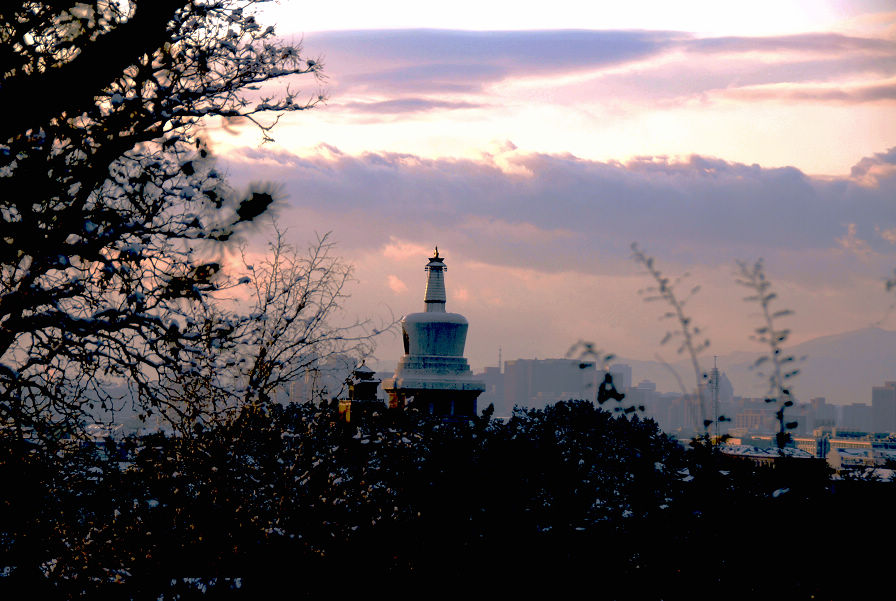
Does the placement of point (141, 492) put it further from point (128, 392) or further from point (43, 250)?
point (43, 250)

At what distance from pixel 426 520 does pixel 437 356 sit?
37556 mm

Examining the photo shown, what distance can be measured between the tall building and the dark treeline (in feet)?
101

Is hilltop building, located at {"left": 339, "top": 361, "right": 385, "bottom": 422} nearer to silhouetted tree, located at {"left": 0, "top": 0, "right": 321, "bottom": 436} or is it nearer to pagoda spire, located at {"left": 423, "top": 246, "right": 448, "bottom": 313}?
silhouetted tree, located at {"left": 0, "top": 0, "right": 321, "bottom": 436}

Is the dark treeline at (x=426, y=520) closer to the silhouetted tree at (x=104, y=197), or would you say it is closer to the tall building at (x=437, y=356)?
the silhouetted tree at (x=104, y=197)

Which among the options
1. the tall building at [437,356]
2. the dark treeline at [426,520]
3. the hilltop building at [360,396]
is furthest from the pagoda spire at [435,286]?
the dark treeline at [426,520]

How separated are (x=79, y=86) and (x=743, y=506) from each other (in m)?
6.50

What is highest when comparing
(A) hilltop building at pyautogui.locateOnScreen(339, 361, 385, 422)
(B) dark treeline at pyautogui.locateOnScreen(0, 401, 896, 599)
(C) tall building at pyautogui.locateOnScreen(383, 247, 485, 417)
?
(C) tall building at pyautogui.locateOnScreen(383, 247, 485, 417)

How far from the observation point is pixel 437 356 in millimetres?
49406

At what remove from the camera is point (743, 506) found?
25.5 ft

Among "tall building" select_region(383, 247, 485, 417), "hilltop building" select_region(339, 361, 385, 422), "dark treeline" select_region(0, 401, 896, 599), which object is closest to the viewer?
"dark treeline" select_region(0, 401, 896, 599)

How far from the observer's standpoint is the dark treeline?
7.57m

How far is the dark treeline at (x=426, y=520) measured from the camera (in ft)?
24.8

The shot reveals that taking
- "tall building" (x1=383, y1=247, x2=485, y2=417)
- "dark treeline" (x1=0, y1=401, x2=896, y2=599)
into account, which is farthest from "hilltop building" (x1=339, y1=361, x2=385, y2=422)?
"tall building" (x1=383, y1=247, x2=485, y2=417)

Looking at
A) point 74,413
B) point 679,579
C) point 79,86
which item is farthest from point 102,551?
point 679,579
